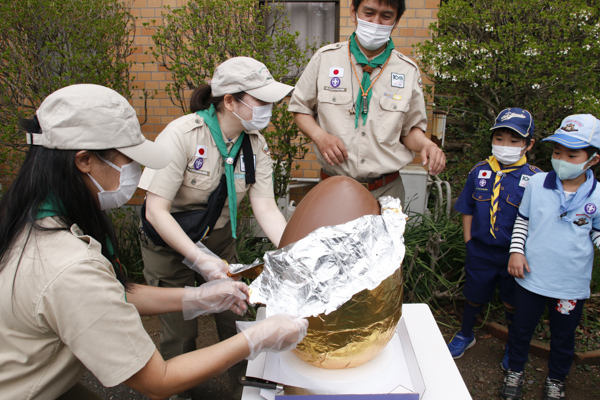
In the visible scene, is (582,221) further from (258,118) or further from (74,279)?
(74,279)

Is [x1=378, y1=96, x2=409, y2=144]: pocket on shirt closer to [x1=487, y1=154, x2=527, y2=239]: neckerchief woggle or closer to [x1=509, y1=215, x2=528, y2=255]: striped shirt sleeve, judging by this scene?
[x1=487, y1=154, x2=527, y2=239]: neckerchief woggle

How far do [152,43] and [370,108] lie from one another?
2750 millimetres

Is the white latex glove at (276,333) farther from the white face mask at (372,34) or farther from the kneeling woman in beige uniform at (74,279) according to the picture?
the white face mask at (372,34)

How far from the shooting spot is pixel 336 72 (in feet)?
8.10

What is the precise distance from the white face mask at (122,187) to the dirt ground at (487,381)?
1726mm

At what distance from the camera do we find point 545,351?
8.96 ft

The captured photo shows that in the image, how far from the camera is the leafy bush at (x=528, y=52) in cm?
327

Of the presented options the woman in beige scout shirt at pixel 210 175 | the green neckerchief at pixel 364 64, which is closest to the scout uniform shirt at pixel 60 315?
the woman in beige scout shirt at pixel 210 175

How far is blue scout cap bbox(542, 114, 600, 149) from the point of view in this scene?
6.61 feet

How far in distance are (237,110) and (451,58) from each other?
8.35 ft

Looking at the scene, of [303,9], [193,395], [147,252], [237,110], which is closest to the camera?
[237,110]

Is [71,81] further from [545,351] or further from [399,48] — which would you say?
[545,351]

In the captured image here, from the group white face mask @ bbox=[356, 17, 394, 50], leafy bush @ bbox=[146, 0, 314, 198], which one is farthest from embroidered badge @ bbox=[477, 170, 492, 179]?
leafy bush @ bbox=[146, 0, 314, 198]

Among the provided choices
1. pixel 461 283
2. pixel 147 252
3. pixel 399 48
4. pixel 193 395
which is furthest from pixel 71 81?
pixel 461 283
